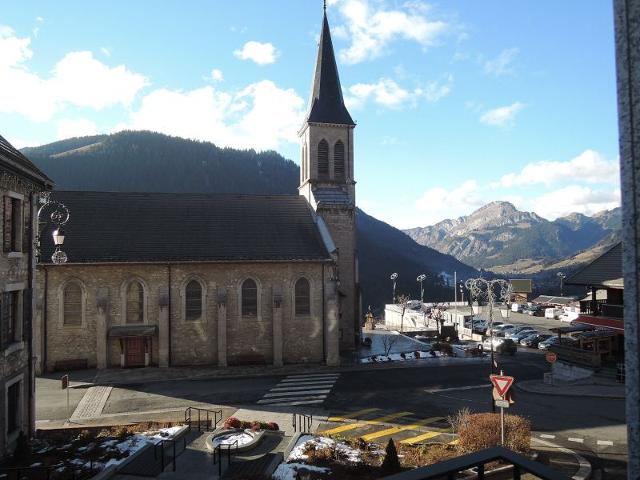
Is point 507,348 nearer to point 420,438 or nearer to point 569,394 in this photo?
point 569,394

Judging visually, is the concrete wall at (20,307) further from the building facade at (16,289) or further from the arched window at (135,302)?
the arched window at (135,302)

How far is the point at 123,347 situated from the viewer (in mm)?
27891

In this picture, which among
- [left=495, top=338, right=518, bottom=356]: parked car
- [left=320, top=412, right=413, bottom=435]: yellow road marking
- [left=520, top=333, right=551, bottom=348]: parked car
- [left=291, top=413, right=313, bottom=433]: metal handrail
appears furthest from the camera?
[left=520, top=333, right=551, bottom=348]: parked car

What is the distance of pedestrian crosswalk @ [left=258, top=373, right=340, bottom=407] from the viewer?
22.1 metres

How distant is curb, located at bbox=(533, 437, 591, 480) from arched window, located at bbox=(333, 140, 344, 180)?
22.6 meters

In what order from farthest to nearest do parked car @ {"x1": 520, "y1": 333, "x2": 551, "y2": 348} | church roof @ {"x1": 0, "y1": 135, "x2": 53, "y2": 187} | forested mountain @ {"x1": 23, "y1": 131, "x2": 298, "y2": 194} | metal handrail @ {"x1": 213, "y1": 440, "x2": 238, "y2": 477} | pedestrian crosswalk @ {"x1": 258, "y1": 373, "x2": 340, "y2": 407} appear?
forested mountain @ {"x1": 23, "y1": 131, "x2": 298, "y2": 194} < parked car @ {"x1": 520, "y1": 333, "x2": 551, "y2": 348} < pedestrian crosswalk @ {"x1": 258, "y1": 373, "x2": 340, "y2": 407} < church roof @ {"x1": 0, "y1": 135, "x2": 53, "y2": 187} < metal handrail @ {"x1": 213, "y1": 440, "x2": 238, "y2": 477}

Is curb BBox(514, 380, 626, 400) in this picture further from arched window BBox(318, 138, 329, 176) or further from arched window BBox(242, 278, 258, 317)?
arched window BBox(318, 138, 329, 176)

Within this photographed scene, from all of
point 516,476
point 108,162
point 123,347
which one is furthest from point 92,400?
point 108,162

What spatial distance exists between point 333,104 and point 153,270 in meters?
18.2

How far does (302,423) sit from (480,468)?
16.8 meters

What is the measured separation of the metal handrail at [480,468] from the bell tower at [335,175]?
29.1 m

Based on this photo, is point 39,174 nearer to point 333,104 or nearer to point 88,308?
point 88,308

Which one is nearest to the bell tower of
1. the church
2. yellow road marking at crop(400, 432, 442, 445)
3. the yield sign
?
the church

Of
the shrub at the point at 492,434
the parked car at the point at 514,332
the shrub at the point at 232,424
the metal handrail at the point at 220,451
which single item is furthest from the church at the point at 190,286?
the parked car at the point at 514,332
